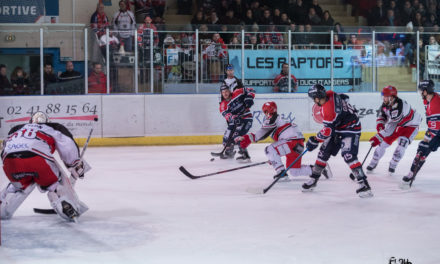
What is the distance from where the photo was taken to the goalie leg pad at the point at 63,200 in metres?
5.90

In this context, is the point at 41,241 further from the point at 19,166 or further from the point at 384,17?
the point at 384,17

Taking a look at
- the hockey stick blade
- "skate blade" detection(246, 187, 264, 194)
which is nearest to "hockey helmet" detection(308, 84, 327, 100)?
"skate blade" detection(246, 187, 264, 194)

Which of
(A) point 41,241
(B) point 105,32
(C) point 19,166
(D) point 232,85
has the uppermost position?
(B) point 105,32

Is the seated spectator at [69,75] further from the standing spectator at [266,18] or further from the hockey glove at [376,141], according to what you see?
the hockey glove at [376,141]

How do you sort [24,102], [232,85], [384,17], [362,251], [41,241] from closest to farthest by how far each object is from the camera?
[362,251] → [41,241] → [232,85] → [24,102] → [384,17]

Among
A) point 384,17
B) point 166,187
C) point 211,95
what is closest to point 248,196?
point 166,187

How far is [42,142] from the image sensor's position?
19.4ft

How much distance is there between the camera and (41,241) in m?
5.36

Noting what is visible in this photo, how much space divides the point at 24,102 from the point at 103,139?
1.50 metres

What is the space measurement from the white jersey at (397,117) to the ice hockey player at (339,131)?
1621 millimetres

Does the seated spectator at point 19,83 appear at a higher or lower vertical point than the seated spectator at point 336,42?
lower

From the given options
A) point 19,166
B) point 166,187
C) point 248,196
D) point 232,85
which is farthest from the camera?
point 232,85

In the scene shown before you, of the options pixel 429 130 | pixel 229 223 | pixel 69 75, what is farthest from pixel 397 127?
pixel 69 75

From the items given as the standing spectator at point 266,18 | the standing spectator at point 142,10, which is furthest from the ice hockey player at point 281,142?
the standing spectator at point 142,10
